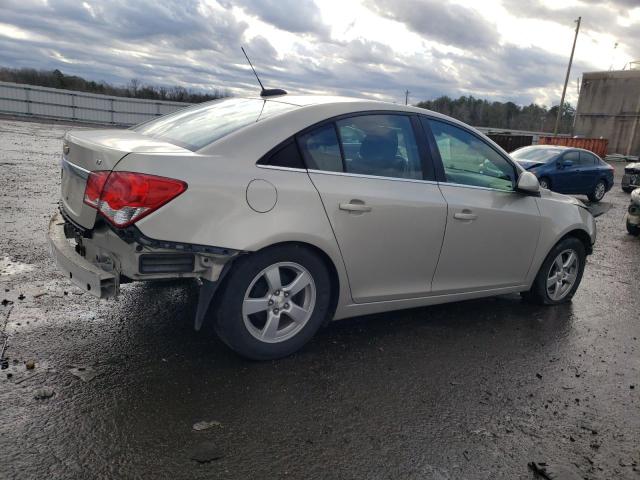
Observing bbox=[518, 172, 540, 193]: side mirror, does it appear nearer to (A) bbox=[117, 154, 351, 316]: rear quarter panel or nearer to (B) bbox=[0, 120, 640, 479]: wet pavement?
(B) bbox=[0, 120, 640, 479]: wet pavement

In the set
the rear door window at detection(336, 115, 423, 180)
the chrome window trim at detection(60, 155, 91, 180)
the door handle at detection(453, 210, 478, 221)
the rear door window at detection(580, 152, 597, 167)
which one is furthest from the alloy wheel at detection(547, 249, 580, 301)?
the rear door window at detection(580, 152, 597, 167)

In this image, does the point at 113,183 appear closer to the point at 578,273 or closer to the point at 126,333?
the point at 126,333

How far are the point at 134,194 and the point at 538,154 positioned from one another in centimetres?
1399

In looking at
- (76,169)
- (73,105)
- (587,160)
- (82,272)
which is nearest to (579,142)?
(587,160)

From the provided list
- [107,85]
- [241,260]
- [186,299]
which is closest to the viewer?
[241,260]

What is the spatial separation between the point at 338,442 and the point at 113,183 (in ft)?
6.13

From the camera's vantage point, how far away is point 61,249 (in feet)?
11.3

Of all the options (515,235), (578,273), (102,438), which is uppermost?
(515,235)

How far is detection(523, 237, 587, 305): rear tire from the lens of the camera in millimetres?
5160

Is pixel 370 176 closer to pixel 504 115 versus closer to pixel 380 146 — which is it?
pixel 380 146

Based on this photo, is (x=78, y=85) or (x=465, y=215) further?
(x=78, y=85)

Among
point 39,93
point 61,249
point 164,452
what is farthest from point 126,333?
point 39,93

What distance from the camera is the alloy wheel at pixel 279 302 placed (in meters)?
3.39

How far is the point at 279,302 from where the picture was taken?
11.4 ft
